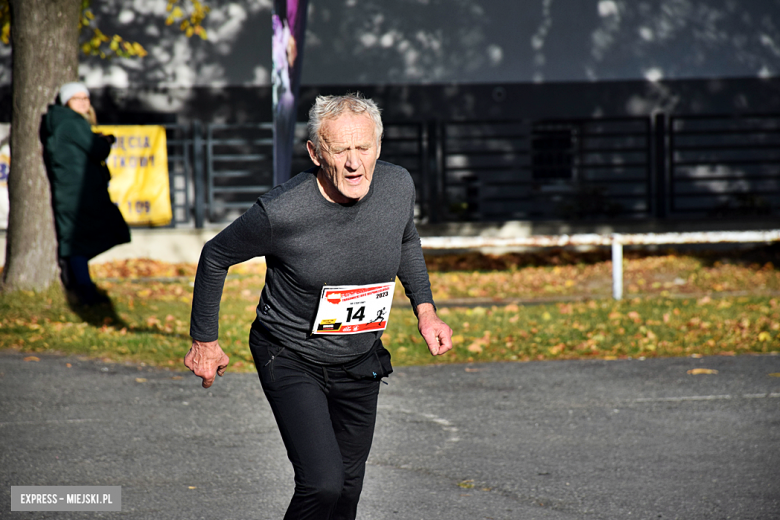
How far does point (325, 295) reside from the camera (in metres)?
3.40

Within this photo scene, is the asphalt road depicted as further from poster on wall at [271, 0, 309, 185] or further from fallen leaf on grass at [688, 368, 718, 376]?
poster on wall at [271, 0, 309, 185]

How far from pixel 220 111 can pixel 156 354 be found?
10653 mm

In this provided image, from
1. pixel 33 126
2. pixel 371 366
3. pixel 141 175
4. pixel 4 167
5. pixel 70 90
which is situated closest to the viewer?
pixel 371 366

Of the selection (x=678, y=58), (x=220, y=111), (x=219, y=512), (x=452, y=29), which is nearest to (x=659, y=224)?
(x=678, y=58)

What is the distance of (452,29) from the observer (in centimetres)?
1817

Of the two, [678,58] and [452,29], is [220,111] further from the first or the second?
[678,58]

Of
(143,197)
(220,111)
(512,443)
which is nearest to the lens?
(512,443)

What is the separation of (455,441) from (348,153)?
2870 millimetres

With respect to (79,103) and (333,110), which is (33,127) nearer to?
(79,103)

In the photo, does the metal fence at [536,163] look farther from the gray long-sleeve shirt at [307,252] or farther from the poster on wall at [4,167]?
the gray long-sleeve shirt at [307,252]

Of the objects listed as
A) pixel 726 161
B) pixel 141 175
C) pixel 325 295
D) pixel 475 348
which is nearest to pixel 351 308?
pixel 325 295

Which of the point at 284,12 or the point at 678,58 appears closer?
the point at 284,12

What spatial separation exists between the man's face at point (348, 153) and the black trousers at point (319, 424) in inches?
27.4

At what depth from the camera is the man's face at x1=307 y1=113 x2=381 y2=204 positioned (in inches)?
127
